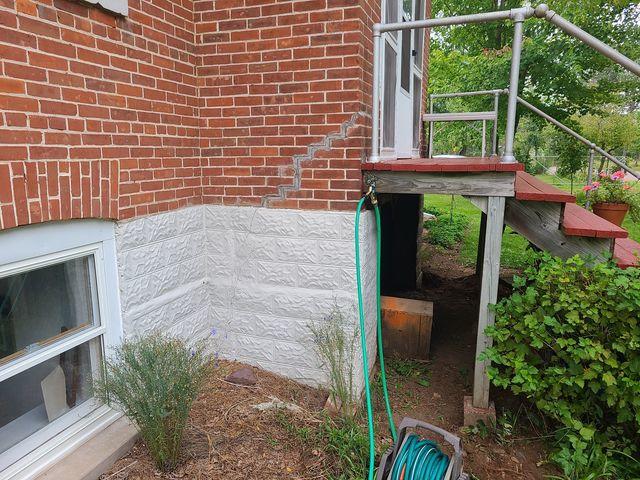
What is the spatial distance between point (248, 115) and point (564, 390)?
292cm

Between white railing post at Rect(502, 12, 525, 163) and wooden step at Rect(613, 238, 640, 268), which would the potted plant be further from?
white railing post at Rect(502, 12, 525, 163)

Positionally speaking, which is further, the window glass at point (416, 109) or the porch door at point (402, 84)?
the window glass at point (416, 109)

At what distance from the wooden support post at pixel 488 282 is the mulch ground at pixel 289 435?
313mm

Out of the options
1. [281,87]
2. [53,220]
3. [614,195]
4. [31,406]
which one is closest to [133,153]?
[53,220]

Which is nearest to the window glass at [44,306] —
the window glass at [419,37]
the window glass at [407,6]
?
the window glass at [407,6]

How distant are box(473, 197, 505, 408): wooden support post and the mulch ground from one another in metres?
0.31

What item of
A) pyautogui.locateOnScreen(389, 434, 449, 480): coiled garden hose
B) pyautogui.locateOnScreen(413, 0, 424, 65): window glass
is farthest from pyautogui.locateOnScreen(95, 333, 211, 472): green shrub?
pyautogui.locateOnScreen(413, 0, 424, 65): window glass

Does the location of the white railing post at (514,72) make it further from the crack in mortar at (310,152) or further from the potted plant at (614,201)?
the potted plant at (614,201)

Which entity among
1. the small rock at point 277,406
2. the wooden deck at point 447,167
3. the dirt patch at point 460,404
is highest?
the wooden deck at point 447,167

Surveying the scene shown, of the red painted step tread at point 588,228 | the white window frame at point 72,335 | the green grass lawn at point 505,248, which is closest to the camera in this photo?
the white window frame at point 72,335

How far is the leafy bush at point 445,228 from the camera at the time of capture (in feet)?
33.7

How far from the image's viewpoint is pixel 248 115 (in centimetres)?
329

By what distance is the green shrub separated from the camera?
89.4 inches

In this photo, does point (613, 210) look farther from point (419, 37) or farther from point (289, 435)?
point (289, 435)
